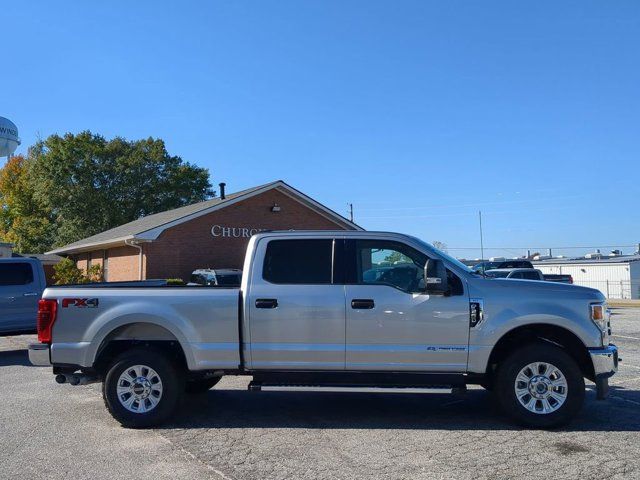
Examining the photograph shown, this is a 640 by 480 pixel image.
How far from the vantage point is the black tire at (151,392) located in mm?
→ 6387

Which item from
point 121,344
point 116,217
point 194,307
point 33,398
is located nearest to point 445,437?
point 194,307

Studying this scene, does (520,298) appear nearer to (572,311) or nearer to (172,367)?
(572,311)

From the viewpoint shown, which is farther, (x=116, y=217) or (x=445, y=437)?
(x=116, y=217)

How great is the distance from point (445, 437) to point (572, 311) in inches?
74.5

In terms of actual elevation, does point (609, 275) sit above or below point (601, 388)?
above

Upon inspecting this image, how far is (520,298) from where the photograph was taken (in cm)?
627

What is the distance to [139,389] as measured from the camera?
6.47m

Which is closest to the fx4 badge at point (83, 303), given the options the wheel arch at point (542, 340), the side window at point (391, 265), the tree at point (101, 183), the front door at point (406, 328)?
the front door at point (406, 328)

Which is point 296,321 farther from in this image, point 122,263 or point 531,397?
point 122,263

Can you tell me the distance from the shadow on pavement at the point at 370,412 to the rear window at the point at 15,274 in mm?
7090

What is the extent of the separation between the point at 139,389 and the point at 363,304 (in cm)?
263

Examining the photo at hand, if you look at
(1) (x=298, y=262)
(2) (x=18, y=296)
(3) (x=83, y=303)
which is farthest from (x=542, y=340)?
(2) (x=18, y=296)

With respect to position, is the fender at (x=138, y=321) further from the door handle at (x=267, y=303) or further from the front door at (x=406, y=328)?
the front door at (x=406, y=328)

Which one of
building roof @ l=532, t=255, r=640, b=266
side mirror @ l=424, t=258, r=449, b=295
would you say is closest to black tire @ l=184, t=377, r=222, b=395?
side mirror @ l=424, t=258, r=449, b=295
